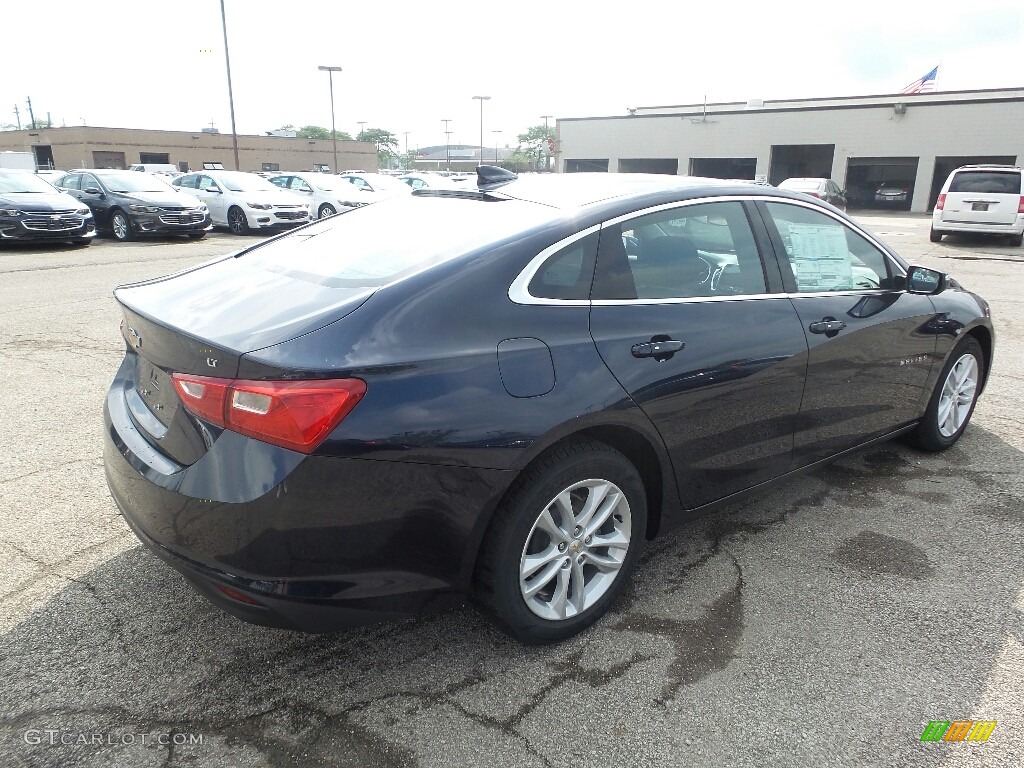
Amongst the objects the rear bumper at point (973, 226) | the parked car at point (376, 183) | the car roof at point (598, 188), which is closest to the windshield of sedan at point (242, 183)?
the parked car at point (376, 183)

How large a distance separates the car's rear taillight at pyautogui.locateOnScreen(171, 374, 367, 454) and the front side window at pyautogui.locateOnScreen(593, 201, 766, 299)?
103 cm

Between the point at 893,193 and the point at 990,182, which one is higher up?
the point at 990,182

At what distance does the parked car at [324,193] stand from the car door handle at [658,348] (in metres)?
19.2

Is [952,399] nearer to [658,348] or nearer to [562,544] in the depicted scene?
[658,348]

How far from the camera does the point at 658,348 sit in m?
2.77

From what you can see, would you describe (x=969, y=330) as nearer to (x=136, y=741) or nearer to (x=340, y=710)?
(x=340, y=710)

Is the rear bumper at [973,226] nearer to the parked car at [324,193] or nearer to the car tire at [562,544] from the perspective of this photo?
the parked car at [324,193]

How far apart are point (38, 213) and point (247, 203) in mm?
5168

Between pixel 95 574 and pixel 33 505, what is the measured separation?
0.84 metres

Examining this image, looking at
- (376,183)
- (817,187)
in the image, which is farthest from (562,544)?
(817,187)

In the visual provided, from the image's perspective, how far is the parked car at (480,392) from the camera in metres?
2.16

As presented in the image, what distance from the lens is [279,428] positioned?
210 centimetres

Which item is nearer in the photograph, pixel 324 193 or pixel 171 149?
pixel 324 193

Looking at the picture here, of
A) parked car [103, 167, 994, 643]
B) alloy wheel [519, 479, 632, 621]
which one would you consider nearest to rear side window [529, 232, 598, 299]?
parked car [103, 167, 994, 643]
